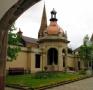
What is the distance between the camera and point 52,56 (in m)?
42.0

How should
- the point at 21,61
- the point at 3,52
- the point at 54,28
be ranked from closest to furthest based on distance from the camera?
the point at 3,52, the point at 21,61, the point at 54,28

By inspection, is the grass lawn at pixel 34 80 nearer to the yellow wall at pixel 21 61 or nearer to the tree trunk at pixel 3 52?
the yellow wall at pixel 21 61

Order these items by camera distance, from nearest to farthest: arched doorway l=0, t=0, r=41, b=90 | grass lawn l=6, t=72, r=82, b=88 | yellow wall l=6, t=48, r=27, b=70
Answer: arched doorway l=0, t=0, r=41, b=90 < grass lawn l=6, t=72, r=82, b=88 < yellow wall l=6, t=48, r=27, b=70

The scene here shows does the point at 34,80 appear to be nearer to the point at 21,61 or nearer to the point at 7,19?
the point at 21,61

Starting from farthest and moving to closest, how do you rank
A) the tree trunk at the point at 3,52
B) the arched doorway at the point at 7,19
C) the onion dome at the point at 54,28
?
1. the onion dome at the point at 54,28
2. the tree trunk at the point at 3,52
3. the arched doorway at the point at 7,19

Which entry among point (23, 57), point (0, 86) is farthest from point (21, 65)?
point (0, 86)

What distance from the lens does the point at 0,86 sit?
7758mm

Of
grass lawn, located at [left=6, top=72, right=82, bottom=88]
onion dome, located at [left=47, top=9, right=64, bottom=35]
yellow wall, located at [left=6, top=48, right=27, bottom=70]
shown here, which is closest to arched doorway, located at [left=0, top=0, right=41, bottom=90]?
grass lawn, located at [left=6, top=72, right=82, bottom=88]

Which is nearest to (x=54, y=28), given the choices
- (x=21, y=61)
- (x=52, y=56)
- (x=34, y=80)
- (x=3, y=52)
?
(x=52, y=56)

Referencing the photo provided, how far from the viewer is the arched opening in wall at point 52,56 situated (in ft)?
137

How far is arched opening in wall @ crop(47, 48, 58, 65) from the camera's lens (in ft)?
137

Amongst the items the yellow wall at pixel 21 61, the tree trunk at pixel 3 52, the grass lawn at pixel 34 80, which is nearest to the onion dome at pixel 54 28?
the yellow wall at pixel 21 61

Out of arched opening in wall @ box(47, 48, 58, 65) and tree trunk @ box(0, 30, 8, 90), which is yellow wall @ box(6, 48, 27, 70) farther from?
tree trunk @ box(0, 30, 8, 90)

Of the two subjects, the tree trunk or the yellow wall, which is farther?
the yellow wall
